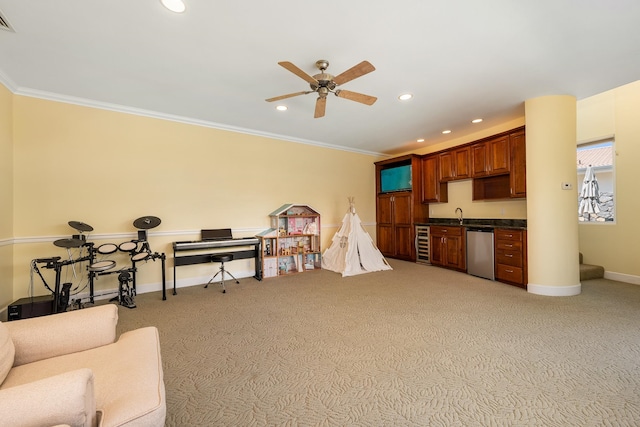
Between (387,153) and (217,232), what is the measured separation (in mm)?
5010

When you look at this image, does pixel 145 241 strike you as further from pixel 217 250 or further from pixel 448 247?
pixel 448 247

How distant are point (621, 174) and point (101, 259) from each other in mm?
8556

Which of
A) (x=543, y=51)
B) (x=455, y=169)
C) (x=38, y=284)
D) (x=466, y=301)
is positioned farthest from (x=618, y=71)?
(x=38, y=284)

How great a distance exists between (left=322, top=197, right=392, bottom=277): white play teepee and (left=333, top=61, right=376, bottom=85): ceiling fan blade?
126 inches

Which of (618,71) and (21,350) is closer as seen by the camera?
(21,350)

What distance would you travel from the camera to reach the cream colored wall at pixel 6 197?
10.5 ft

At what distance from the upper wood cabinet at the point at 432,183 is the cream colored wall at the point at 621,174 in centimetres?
258

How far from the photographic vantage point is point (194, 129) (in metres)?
4.70

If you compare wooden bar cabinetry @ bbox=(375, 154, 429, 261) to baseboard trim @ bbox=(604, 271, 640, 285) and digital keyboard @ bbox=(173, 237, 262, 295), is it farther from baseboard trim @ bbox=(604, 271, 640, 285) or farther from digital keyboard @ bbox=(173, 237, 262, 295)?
digital keyboard @ bbox=(173, 237, 262, 295)

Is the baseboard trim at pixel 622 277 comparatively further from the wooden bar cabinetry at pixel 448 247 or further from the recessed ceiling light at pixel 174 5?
the recessed ceiling light at pixel 174 5

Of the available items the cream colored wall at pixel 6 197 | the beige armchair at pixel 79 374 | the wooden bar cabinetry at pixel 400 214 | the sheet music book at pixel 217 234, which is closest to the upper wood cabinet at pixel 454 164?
the wooden bar cabinetry at pixel 400 214

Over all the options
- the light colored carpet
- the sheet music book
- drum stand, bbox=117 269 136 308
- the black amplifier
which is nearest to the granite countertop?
the light colored carpet

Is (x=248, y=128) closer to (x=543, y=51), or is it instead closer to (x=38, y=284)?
(x=38, y=284)

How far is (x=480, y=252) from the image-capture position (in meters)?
4.90
